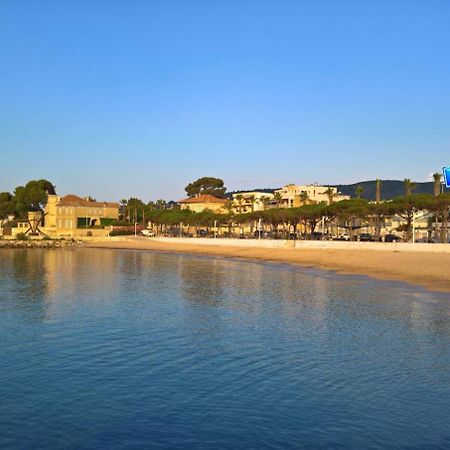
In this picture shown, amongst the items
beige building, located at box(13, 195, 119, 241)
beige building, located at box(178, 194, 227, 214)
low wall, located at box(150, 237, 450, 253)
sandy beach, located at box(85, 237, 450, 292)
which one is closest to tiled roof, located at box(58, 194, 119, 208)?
beige building, located at box(13, 195, 119, 241)

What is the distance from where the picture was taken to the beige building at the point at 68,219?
131000 millimetres

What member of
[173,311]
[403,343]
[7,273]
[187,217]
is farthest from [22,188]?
[403,343]

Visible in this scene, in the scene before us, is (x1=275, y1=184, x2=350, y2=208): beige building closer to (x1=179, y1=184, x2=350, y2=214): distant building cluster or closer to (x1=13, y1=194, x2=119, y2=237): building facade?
(x1=179, y1=184, x2=350, y2=214): distant building cluster

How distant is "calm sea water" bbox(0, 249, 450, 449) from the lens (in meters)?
10.1

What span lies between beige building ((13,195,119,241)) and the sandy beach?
158 feet

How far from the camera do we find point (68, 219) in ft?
435

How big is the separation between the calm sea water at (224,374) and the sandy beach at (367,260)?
12.9 m

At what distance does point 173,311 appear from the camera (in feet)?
79.5

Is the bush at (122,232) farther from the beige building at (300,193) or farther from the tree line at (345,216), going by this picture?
the beige building at (300,193)

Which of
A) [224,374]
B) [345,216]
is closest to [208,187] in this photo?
[345,216]

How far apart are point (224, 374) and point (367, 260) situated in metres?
41.3

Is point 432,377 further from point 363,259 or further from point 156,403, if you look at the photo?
point 363,259

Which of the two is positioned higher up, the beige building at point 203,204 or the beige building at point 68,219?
the beige building at point 203,204

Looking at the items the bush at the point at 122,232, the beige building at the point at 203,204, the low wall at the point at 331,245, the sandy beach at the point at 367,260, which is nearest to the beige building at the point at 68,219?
the bush at the point at 122,232
